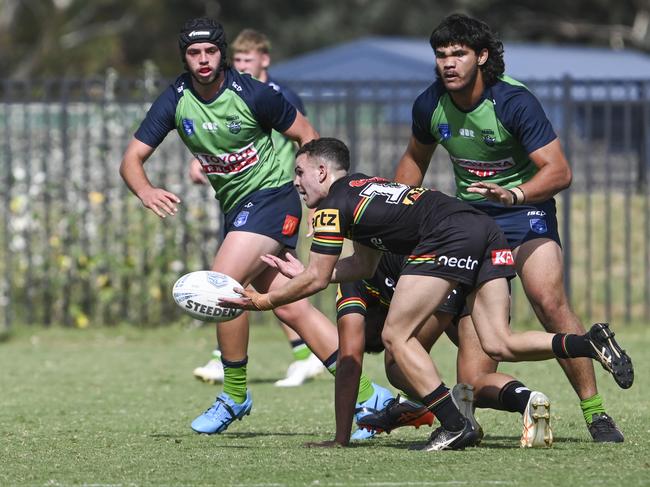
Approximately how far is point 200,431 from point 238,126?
70.8 inches

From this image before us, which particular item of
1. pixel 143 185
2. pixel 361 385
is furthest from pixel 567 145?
pixel 143 185

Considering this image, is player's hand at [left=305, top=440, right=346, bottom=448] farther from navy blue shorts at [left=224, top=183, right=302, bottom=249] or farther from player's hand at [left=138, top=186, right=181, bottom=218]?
player's hand at [left=138, top=186, right=181, bottom=218]

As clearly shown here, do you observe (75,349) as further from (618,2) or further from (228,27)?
(618,2)

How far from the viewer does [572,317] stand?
24.1 feet

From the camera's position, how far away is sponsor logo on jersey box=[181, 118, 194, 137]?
7.89 metres

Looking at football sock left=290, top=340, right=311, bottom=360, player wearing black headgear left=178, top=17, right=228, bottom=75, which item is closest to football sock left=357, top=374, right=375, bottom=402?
player wearing black headgear left=178, top=17, right=228, bottom=75

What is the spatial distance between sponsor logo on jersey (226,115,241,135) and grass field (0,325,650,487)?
178 centimetres

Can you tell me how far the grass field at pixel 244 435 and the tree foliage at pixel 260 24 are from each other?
33.9m

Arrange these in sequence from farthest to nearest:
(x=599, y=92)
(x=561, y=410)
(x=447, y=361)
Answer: (x=599, y=92), (x=447, y=361), (x=561, y=410)

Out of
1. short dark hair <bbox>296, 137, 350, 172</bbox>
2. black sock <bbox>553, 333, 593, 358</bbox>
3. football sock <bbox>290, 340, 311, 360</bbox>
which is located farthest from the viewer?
football sock <bbox>290, 340, 311, 360</bbox>

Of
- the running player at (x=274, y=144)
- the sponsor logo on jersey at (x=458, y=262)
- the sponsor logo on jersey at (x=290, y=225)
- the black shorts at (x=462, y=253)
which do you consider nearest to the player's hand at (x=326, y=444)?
the black shorts at (x=462, y=253)

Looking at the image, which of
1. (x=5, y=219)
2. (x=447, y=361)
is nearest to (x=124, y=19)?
(x=5, y=219)

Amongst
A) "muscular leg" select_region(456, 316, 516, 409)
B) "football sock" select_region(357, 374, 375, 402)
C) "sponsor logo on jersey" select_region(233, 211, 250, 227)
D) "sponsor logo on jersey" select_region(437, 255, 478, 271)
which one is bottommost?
"football sock" select_region(357, 374, 375, 402)

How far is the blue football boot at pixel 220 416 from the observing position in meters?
7.84
